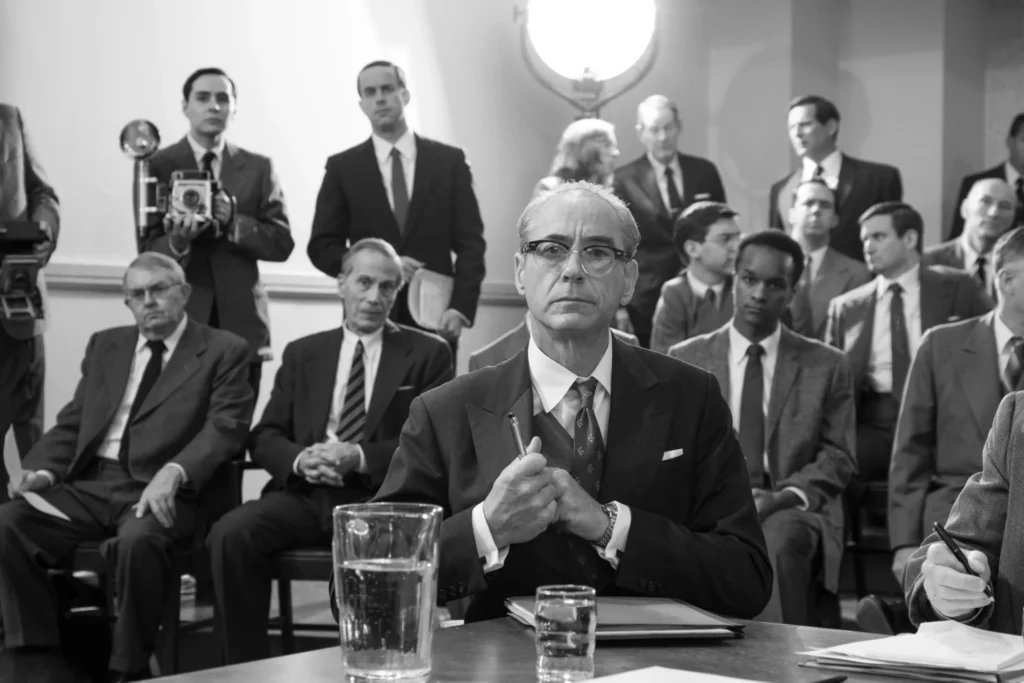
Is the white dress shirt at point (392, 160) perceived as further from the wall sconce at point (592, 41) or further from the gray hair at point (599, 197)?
the gray hair at point (599, 197)

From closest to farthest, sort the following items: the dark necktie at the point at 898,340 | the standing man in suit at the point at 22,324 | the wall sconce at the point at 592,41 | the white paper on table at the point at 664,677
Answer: the white paper on table at the point at 664,677, the standing man in suit at the point at 22,324, the dark necktie at the point at 898,340, the wall sconce at the point at 592,41

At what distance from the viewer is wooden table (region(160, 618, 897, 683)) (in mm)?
1258

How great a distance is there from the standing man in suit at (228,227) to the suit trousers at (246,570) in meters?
0.93

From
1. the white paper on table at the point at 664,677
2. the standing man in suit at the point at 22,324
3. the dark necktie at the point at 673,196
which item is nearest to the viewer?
the white paper on table at the point at 664,677

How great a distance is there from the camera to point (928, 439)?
361cm

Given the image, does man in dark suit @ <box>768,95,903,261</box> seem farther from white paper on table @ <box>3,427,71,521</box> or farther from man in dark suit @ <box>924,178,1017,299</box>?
white paper on table @ <box>3,427,71,521</box>

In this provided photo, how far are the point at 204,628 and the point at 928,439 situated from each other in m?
2.46

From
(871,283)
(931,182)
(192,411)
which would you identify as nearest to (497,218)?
(931,182)

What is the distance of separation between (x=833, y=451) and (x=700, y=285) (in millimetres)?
1175

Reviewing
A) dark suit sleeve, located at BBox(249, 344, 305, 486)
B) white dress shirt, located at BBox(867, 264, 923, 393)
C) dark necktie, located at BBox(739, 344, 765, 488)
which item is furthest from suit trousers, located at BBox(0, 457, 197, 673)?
white dress shirt, located at BBox(867, 264, 923, 393)

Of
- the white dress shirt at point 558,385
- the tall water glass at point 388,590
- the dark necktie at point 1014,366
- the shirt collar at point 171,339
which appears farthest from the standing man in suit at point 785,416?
the tall water glass at point 388,590

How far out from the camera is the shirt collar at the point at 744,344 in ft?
12.5

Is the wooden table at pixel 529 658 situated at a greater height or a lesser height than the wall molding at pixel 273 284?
lesser

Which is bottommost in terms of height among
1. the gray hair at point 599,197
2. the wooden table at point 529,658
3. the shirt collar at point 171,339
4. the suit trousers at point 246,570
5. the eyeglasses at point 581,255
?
the suit trousers at point 246,570
